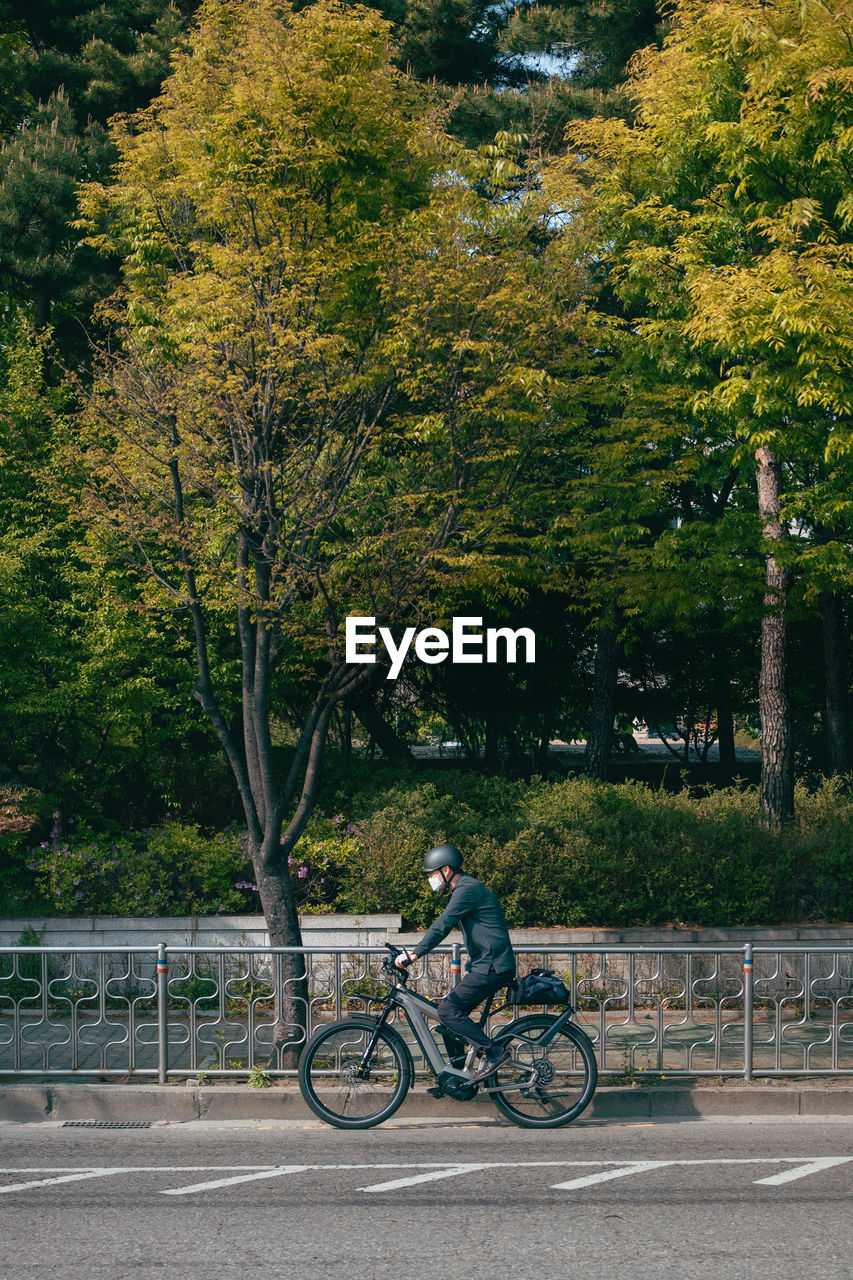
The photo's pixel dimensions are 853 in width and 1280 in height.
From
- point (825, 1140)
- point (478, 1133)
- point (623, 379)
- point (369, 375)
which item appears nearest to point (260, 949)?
point (478, 1133)

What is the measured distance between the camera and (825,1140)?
313 inches

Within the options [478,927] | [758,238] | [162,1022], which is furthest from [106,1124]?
[758,238]

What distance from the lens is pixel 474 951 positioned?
8070 millimetres

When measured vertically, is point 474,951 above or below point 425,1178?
above

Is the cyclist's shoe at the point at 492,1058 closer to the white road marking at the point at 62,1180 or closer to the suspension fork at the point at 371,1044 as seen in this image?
the suspension fork at the point at 371,1044

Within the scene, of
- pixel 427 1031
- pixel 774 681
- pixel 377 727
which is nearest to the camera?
pixel 427 1031

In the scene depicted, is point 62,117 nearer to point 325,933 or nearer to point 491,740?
point 491,740

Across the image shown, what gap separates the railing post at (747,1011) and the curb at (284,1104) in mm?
335

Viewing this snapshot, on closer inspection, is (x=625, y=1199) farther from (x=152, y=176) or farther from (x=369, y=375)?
(x=152, y=176)

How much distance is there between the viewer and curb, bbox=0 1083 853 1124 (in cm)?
865

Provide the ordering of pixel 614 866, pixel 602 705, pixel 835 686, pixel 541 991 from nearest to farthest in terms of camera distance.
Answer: pixel 541 991
pixel 614 866
pixel 602 705
pixel 835 686

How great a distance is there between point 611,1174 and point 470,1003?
4.72 ft

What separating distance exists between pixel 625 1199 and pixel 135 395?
24.6 ft

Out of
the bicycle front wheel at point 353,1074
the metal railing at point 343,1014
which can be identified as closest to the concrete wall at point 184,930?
the metal railing at point 343,1014
